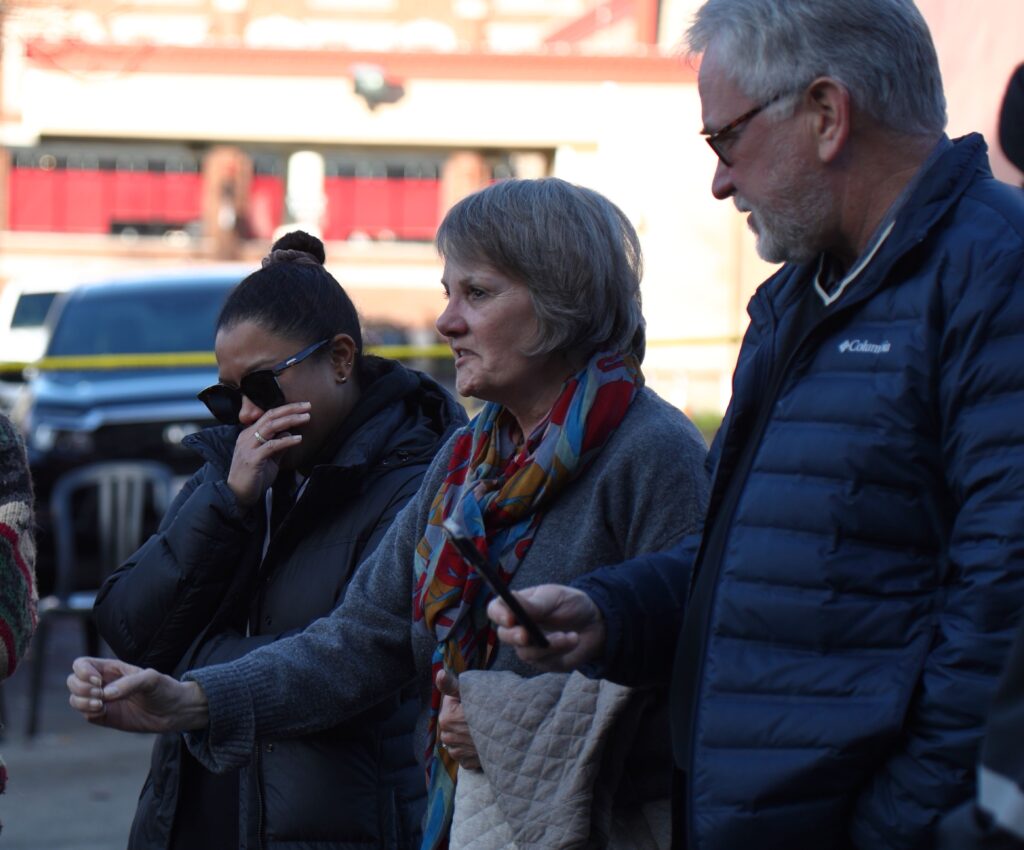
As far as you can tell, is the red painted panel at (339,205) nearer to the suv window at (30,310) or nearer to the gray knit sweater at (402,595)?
the suv window at (30,310)

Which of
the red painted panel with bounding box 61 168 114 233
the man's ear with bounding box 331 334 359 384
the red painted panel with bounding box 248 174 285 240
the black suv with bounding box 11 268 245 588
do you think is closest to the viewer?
the man's ear with bounding box 331 334 359 384

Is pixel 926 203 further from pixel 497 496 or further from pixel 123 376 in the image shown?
pixel 123 376

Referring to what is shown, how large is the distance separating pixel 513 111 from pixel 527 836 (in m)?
29.5

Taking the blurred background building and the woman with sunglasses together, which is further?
the blurred background building

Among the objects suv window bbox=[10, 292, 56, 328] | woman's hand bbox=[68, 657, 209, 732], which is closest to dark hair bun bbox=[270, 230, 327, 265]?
woman's hand bbox=[68, 657, 209, 732]

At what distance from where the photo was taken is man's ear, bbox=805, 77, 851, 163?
214 cm

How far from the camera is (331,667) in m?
2.98

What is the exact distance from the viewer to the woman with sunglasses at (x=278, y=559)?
3.13 m

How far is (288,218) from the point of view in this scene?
33594mm

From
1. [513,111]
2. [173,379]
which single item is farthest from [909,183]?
[513,111]

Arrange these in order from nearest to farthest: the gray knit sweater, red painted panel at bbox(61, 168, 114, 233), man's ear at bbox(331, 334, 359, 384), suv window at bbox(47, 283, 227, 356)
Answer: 1. the gray knit sweater
2. man's ear at bbox(331, 334, 359, 384)
3. suv window at bbox(47, 283, 227, 356)
4. red painted panel at bbox(61, 168, 114, 233)

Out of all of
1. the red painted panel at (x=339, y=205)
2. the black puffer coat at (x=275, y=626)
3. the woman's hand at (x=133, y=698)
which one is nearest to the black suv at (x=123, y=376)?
the black puffer coat at (x=275, y=626)

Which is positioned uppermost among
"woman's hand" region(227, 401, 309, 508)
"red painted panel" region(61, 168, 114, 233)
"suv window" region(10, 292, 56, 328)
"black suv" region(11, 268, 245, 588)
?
"woman's hand" region(227, 401, 309, 508)

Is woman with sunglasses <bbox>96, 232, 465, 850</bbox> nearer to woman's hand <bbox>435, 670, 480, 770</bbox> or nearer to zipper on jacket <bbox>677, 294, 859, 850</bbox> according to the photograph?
woman's hand <bbox>435, 670, 480, 770</bbox>
